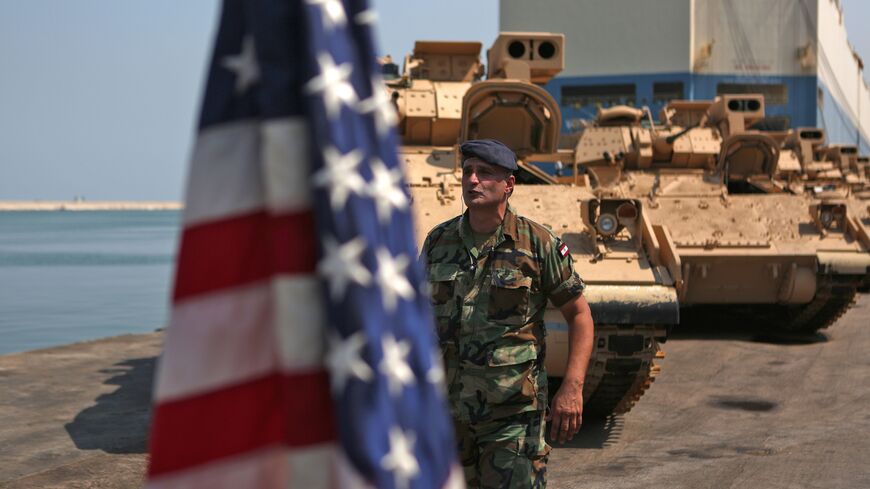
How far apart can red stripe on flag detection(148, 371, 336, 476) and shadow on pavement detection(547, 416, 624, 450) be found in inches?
218

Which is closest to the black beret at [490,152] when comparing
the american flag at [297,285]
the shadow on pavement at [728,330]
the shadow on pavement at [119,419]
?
the american flag at [297,285]

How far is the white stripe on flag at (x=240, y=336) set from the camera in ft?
5.05

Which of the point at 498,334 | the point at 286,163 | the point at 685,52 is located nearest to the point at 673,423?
the point at 498,334

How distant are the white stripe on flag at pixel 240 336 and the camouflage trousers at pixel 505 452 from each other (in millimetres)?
2262

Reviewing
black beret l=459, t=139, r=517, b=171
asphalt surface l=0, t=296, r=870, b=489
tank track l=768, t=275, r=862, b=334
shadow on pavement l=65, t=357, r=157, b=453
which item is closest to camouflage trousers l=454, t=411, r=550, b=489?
black beret l=459, t=139, r=517, b=171

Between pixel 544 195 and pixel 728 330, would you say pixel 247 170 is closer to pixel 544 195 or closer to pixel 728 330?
pixel 544 195

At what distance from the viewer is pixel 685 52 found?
4106cm

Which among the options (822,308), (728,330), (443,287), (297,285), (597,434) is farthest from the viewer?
(728,330)

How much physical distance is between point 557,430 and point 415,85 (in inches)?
283

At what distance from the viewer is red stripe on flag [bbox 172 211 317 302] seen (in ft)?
5.26

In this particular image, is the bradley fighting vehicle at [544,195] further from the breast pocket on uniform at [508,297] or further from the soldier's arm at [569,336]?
the breast pocket on uniform at [508,297]

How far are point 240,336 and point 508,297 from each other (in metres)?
2.36

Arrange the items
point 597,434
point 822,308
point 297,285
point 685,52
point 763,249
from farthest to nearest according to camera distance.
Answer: point 685,52, point 822,308, point 763,249, point 597,434, point 297,285

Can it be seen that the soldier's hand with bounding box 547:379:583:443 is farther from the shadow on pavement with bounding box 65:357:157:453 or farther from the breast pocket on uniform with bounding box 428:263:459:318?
the shadow on pavement with bounding box 65:357:157:453
